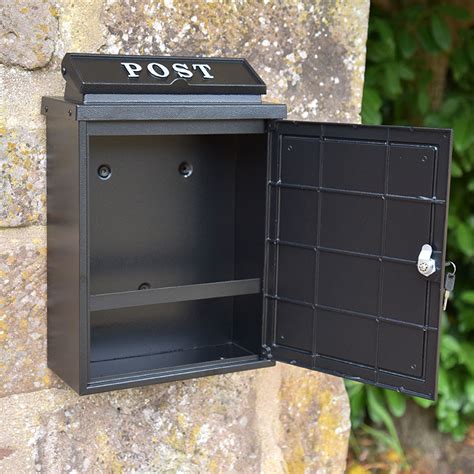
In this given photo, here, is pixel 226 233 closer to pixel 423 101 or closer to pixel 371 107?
pixel 371 107

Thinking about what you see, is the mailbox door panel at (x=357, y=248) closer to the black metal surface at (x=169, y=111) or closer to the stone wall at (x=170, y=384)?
the black metal surface at (x=169, y=111)

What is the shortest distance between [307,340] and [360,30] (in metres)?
0.54

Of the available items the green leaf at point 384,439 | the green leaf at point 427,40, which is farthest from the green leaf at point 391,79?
the green leaf at point 384,439

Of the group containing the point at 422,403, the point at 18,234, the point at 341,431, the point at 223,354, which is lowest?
the point at 422,403

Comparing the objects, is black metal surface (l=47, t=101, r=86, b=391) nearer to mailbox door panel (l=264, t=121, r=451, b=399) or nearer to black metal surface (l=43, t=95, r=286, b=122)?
black metal surface (l=43, t=95, r=286, b=122)

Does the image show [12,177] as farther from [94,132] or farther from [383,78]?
[383,78]

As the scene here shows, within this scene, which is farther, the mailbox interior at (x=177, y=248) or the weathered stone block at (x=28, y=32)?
the mailbox interior at (x=177, y=248)

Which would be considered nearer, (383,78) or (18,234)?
(18,234)

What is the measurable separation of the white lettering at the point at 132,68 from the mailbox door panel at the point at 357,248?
0.74 feet

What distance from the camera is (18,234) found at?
4.54ft

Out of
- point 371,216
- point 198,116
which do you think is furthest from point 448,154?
point 198,116

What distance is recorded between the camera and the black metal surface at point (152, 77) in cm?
130

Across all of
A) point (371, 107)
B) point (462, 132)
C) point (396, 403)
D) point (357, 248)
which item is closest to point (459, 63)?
point (462, 132)

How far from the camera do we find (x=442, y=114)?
257 centimetres
